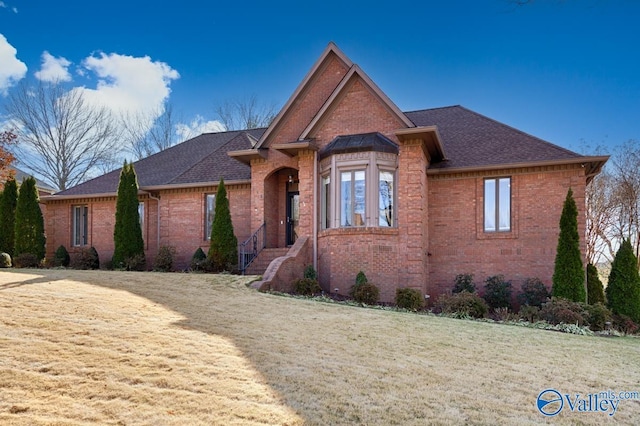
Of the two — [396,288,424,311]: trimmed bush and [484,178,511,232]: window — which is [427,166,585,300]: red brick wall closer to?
[484,178,511,232]: window

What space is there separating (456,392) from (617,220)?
26689mm

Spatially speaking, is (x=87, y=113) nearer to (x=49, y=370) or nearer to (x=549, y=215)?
(x=549, y=215)

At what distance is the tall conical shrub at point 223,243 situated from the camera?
17.5m

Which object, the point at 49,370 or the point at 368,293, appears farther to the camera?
the point at 368,293

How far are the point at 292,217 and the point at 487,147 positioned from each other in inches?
291

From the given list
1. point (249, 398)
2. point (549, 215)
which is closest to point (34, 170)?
point (549, 215)

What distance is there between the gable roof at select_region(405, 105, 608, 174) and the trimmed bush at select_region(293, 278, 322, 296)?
5.56 metres

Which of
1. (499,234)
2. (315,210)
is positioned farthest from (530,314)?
(315,210)

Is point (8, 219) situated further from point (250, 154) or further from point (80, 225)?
point (250, 154)

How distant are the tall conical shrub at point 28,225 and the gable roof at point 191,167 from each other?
→ 1.41 m

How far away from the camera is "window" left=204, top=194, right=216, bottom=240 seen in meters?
19.8

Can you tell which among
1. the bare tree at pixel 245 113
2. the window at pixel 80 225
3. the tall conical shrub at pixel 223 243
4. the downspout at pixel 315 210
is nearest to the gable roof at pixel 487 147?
the downspout at pixel 315 210

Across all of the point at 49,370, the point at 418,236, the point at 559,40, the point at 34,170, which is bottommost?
the point at 49,370

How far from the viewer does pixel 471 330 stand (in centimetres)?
1049
